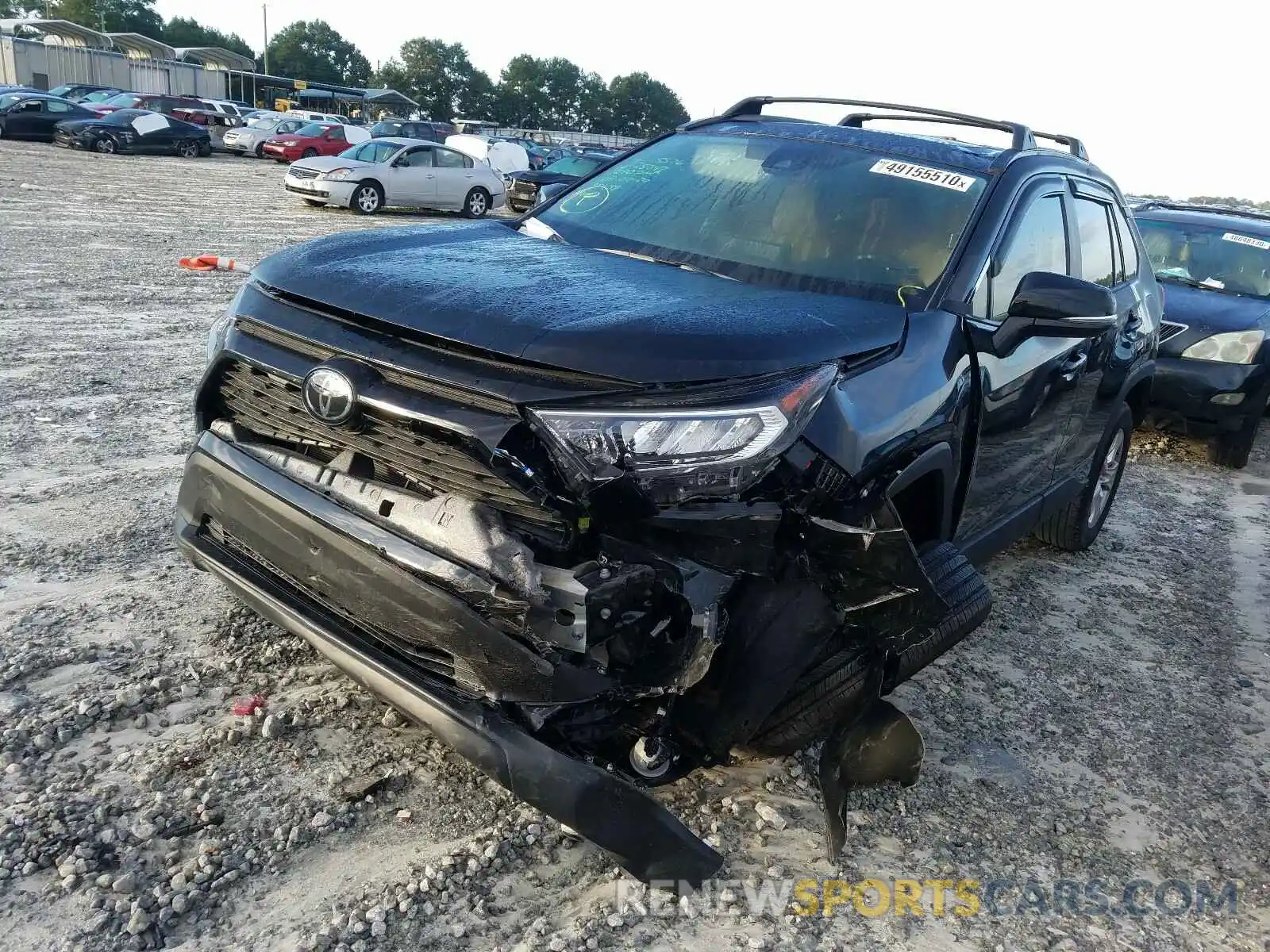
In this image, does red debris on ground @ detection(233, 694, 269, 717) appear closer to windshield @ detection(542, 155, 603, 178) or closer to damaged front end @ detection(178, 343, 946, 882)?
damaged front end @ detection(178, 343, 946, 882)

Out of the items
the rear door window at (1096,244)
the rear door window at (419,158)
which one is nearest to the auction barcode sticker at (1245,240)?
the rear door window at (1096,244)

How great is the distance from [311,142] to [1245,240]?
29220 mm

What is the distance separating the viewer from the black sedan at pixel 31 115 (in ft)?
94.2

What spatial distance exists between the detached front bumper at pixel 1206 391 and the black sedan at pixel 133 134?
29.8 metres

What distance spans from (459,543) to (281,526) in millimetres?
573

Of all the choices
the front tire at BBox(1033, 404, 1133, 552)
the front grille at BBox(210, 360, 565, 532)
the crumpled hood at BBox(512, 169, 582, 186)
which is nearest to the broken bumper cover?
the front grille at BBox(210, 360, 565, 532)

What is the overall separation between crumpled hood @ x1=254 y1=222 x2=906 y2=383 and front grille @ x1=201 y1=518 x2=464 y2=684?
713 millimetres

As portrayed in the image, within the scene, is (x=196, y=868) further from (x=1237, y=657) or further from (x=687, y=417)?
(x=1237, y=657)

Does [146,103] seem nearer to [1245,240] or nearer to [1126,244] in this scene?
[1245,240]

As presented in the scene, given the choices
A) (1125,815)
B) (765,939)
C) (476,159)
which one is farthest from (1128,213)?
(476,159)

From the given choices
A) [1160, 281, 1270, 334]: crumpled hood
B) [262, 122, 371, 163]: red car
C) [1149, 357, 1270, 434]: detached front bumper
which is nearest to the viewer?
[1149, 357, 1270, 434]: detached front bumper

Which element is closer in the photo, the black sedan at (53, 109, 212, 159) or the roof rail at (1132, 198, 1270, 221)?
the roof rail at (1132, 198, 1270, 221)

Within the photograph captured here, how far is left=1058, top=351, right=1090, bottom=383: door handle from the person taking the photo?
3.89 metres

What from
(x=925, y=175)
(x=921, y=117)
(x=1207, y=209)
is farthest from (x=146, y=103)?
(x=925, y=175)
